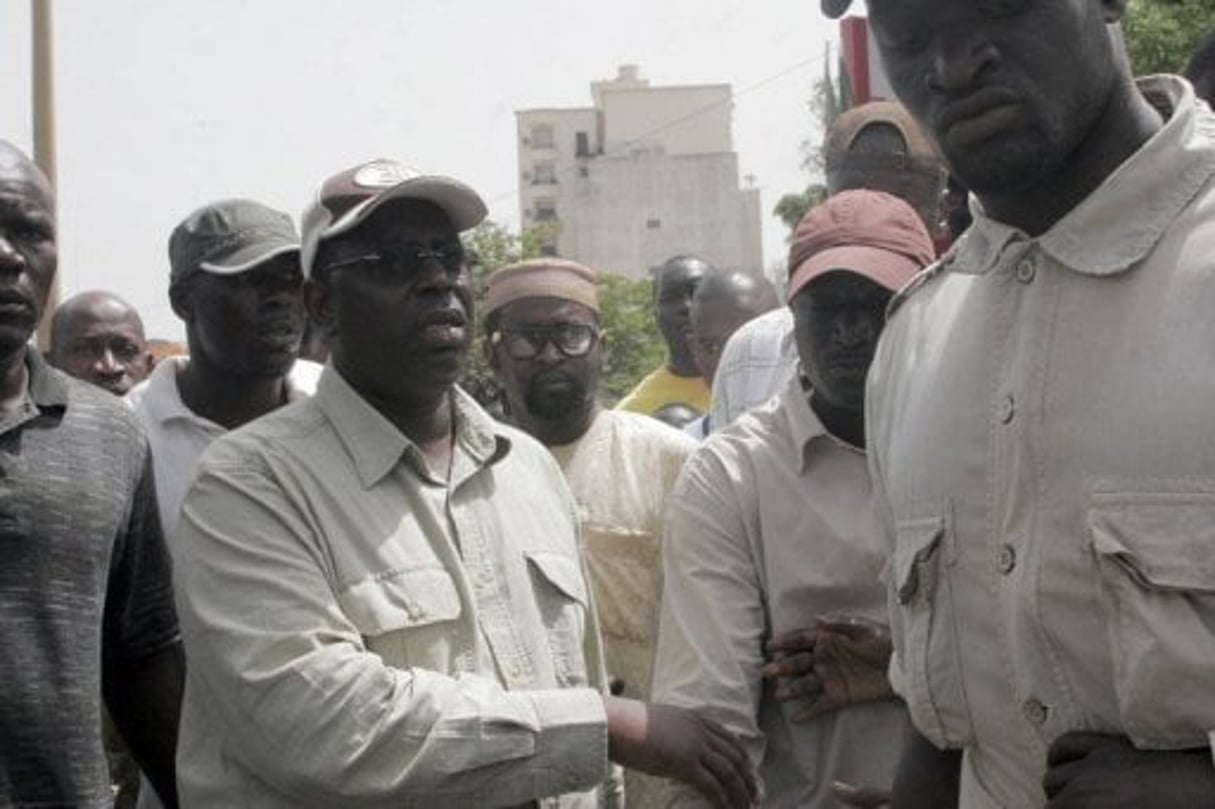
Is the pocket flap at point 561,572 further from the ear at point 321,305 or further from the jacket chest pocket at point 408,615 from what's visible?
the ear at point 321,305

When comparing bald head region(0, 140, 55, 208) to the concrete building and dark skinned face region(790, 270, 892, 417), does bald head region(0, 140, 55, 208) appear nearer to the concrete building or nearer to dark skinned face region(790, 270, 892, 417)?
dark skinned face region(790, 270, 892, 417)

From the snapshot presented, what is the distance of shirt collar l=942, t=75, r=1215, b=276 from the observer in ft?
5.98

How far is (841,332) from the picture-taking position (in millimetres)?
3330

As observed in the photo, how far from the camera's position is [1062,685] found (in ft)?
6.07

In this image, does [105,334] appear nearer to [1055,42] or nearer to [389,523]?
[389,523]

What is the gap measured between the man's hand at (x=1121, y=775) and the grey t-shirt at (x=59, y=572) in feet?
5.75

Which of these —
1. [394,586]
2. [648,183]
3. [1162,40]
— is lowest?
[394,586]

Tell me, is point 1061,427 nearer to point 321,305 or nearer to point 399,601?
point 399,601

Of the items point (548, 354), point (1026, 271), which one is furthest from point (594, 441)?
point (1026, 271)

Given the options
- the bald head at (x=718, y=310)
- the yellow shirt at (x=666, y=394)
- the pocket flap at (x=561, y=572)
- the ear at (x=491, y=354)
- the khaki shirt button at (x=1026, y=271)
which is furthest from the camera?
the yellow shirt at (x=666, y=394)

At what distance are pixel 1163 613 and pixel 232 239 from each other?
3036mm

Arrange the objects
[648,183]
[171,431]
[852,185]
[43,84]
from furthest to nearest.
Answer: [648,183] < [43,84] < [852,185] < [171,431]

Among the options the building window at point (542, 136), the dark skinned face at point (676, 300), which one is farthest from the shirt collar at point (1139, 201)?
the building window at point (542, 136)

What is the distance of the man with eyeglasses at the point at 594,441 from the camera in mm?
3727
